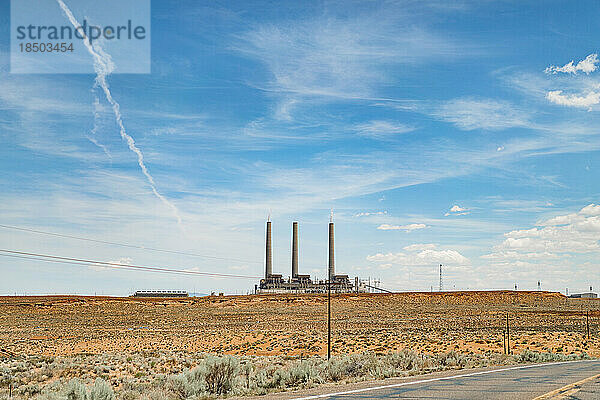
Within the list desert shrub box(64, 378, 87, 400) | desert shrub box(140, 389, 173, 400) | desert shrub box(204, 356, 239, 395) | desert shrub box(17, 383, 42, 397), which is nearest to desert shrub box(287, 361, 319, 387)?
desert shrub box(204, 356, 239, 395)

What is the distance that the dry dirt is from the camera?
47031 mm

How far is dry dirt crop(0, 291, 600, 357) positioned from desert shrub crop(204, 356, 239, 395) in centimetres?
2379

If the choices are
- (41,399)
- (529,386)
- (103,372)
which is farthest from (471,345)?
(41,399)

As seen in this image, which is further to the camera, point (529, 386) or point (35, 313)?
point (35, 313)

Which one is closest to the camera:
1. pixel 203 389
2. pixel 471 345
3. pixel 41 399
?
pixel 41 399

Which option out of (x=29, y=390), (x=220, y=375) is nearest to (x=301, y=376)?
(x=220, y=375)

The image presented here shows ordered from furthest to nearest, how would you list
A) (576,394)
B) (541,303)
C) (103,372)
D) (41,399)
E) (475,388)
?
(541,303), (103,372), (41,399), (475,388), (576,394)

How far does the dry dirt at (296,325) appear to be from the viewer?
47031 mm

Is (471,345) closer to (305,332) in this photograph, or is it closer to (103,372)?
(305,332)

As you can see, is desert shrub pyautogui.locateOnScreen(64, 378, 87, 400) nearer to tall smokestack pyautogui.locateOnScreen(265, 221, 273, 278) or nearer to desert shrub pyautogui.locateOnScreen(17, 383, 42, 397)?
desert shrub pyautogui.locateOnScreen(17, 383, 42, 397)

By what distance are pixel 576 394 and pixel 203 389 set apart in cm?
998

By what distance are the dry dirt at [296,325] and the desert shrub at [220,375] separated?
78.1ft

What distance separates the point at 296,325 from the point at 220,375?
53181mm

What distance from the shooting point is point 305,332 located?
6059 centimetres
